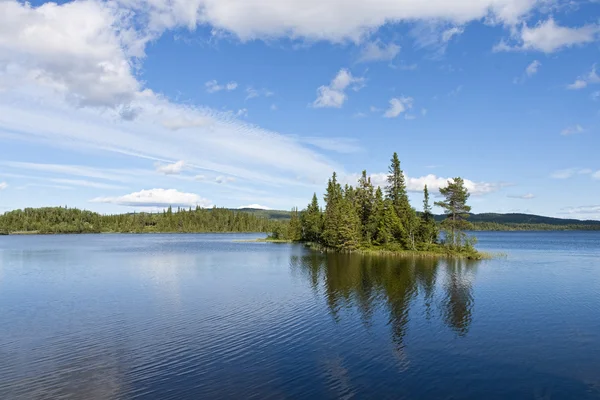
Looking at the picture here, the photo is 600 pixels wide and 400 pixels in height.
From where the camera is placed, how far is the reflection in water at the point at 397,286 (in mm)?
36941

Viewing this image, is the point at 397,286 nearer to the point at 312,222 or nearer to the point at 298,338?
the point at 298,338

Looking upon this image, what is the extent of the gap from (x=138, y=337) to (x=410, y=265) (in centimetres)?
5378

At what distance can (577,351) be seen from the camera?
27484mm

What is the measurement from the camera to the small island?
3536 inches

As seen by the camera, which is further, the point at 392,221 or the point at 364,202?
the point at 364,202

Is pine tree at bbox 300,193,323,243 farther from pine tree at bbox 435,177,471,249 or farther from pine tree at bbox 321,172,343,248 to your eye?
pine tree at bbox 435,177,471,249

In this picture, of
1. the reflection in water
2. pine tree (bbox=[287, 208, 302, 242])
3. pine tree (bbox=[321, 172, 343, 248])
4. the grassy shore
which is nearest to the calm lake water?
the reflection in water

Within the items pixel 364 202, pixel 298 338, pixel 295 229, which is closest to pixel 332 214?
pixel 364 202

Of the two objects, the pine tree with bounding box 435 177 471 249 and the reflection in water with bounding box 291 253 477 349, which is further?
the pine tree with bounding box 435 177 471 249

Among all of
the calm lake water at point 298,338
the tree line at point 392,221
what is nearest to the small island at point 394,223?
the tree line at point 392,221

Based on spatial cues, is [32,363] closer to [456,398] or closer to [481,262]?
[456,398]

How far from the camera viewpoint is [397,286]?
5125 centimetres

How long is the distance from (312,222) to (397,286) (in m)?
82.8

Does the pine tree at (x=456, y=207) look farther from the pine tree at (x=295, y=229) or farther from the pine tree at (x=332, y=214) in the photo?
the pine tree at (x=295, y=229)
